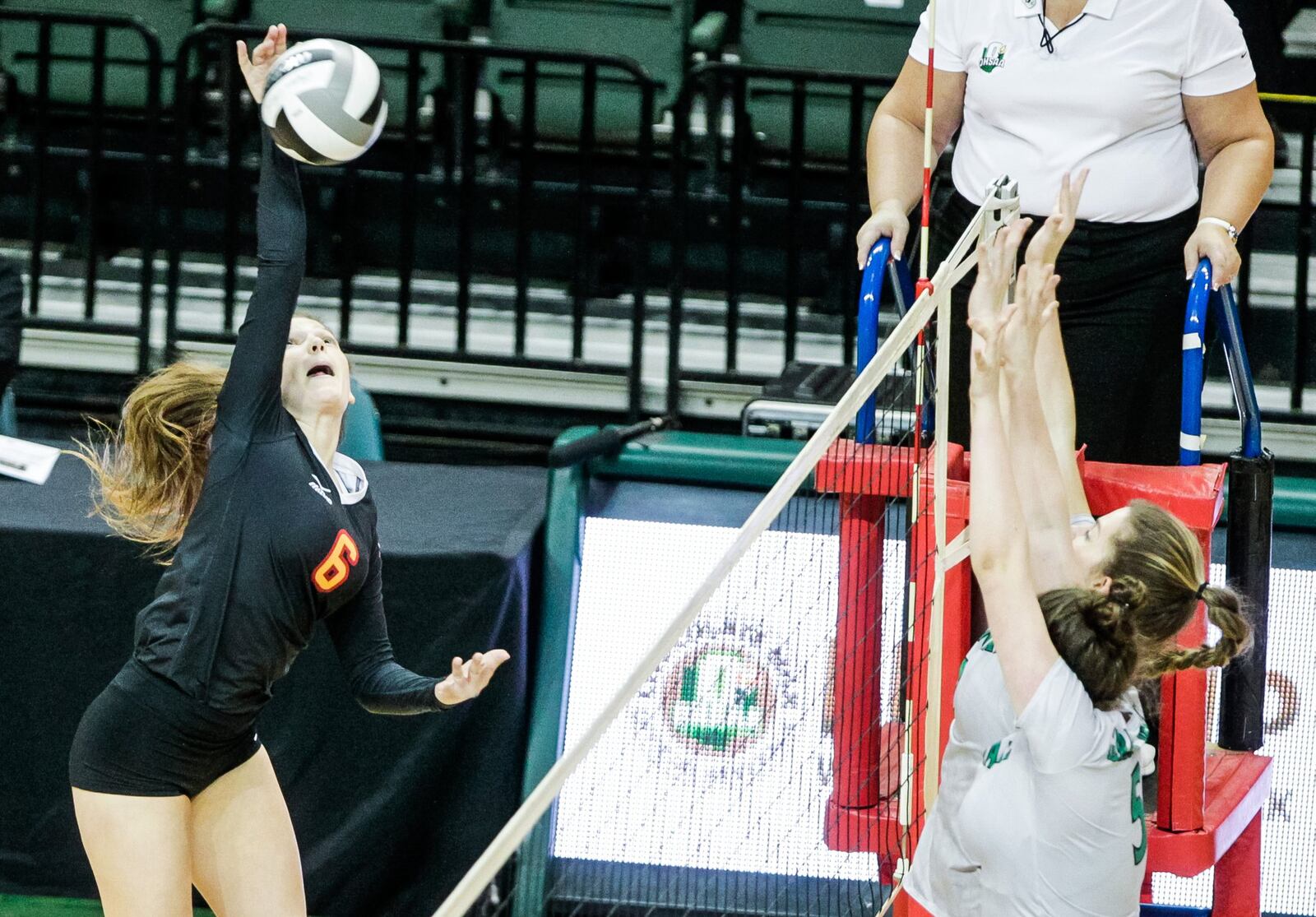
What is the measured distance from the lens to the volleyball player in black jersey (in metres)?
3.05

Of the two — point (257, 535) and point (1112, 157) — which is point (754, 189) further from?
point (257, 535)

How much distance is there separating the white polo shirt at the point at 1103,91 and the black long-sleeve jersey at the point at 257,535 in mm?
1457

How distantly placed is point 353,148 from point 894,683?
1684mm

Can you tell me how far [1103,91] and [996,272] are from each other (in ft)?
2.79

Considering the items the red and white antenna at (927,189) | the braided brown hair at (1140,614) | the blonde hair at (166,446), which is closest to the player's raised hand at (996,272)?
the red and white antenna at (927,189)

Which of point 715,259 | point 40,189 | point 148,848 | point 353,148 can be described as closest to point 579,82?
point 715,259

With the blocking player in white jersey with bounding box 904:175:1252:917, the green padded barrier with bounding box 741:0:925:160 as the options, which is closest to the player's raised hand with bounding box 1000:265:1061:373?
the blocking player in white jersey with bounding box 904:175:1252:917

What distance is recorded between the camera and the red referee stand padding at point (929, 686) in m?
3.24

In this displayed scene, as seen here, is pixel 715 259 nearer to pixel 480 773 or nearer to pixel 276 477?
pixel 480 773

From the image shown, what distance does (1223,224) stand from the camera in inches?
Result: 134

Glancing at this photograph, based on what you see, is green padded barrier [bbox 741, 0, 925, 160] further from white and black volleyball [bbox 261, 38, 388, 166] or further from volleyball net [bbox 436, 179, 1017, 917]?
white and black volleyball [bbox 261, 38, 388, 166]

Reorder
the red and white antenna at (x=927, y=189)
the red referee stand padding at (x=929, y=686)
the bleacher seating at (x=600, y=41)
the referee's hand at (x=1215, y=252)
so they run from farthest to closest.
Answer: the bleacher seating at (x=600, y=41)
the referee's hand at (x=1215, y=252)
the red referee stand padding at (x=929, y=686)
the red and white antenna at (x=927, y=189)

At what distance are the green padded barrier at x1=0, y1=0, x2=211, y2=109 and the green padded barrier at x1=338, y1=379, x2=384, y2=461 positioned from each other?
2631 mm

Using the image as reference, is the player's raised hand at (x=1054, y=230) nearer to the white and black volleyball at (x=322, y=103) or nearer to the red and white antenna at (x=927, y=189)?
the red and white antenna at (x=927, y=189)
